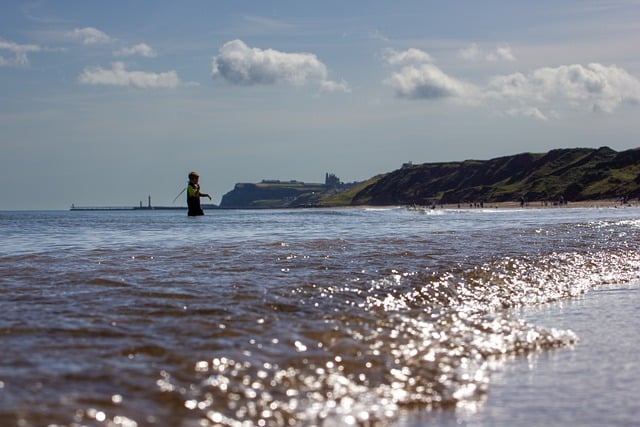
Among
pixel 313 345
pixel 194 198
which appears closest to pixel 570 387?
pixel 313 345

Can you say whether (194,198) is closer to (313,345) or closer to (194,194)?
(194,194)

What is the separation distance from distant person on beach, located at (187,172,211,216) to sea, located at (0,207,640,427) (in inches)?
1131

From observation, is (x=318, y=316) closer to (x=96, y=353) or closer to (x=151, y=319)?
(x=151, y=319)

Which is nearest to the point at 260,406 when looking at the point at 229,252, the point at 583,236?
the point at 229,252

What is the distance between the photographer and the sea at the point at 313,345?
16.8 ft

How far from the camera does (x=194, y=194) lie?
142 ft

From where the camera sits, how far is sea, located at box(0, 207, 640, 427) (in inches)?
202

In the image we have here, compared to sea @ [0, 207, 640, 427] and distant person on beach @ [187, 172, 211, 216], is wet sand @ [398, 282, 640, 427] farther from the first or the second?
distant person on beach @ [187, 172, 211, 216]

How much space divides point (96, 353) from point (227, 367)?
1146 millimetres

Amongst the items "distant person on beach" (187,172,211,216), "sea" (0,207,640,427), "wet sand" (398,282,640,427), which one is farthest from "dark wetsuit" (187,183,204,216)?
"wet sand" (398,282,640,427)

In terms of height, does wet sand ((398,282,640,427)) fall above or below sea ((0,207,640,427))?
below

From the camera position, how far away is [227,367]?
19.5 feet

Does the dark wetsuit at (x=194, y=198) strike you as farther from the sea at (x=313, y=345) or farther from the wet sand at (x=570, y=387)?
the wet sand at (x=570, y=387)

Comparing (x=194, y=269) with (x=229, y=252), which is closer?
(x=194, y=269)
